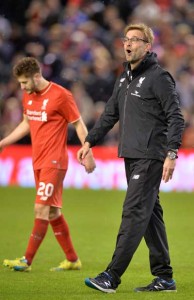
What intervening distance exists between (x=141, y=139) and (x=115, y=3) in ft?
48.8

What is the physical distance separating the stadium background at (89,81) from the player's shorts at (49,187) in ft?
7.93

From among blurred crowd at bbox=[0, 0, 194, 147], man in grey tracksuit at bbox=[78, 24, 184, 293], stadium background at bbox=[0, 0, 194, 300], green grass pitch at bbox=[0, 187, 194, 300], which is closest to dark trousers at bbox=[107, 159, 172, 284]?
man in grey tracksuit at bbox=[78, 24, 184, 293]

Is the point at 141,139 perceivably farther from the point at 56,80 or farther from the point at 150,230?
the point at 56,80

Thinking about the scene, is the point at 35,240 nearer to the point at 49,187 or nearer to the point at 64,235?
the point at 64,235

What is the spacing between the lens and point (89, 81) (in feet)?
67.2

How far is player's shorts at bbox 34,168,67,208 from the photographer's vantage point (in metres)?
10.1

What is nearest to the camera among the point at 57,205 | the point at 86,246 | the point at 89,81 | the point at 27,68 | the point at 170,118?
the point at 170,118

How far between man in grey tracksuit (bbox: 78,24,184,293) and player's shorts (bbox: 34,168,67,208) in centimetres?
155

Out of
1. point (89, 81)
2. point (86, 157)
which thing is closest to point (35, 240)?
point (86, 157)

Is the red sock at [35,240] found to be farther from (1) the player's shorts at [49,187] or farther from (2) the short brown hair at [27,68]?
(2) the short brown hair at [27,68]

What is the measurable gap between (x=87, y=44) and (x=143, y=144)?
44.0 feet

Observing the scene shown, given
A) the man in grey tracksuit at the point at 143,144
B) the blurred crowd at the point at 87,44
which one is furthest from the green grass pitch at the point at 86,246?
the blurred crowd at the point at 87,44

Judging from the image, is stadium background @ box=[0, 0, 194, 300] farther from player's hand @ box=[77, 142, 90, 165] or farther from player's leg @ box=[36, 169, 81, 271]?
player's hand @ box=[77, 142, 90, 165]

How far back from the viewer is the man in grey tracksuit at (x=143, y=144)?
27.0 ft
